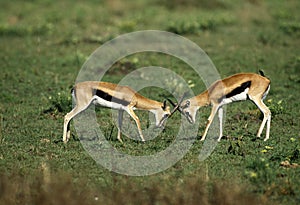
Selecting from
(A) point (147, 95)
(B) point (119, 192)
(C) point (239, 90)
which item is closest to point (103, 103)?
(C) point (239, 90)

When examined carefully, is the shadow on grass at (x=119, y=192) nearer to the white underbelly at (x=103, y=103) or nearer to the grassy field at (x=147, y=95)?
the grassy field at (x=147, y=95)

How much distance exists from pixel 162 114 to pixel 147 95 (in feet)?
8.74

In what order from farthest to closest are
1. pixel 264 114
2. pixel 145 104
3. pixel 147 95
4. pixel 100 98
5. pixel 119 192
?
pixel 147 95 < pixel 145 104 < pixel 264 114 < pixel 100 98 < pixel 119 192

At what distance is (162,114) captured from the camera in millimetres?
10055

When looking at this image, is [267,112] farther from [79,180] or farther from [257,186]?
[79,180]

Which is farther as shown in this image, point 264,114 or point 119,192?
point 264,114

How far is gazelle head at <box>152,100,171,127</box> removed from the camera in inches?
395

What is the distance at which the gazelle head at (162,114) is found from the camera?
395 inches

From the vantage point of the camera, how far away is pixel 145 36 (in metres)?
17.5

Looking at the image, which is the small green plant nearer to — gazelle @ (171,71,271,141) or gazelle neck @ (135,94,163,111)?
gazelle @ (171,71,271,141)

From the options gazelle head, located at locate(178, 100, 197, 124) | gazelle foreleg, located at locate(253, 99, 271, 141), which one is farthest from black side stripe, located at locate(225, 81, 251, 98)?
gazelle head, located at locate(178, 100, 197, 124)

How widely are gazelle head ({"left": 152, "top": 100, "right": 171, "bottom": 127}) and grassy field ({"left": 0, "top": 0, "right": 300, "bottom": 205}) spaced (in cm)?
22

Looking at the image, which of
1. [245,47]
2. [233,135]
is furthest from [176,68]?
[233,135]

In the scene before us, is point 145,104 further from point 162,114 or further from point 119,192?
point 119,192
